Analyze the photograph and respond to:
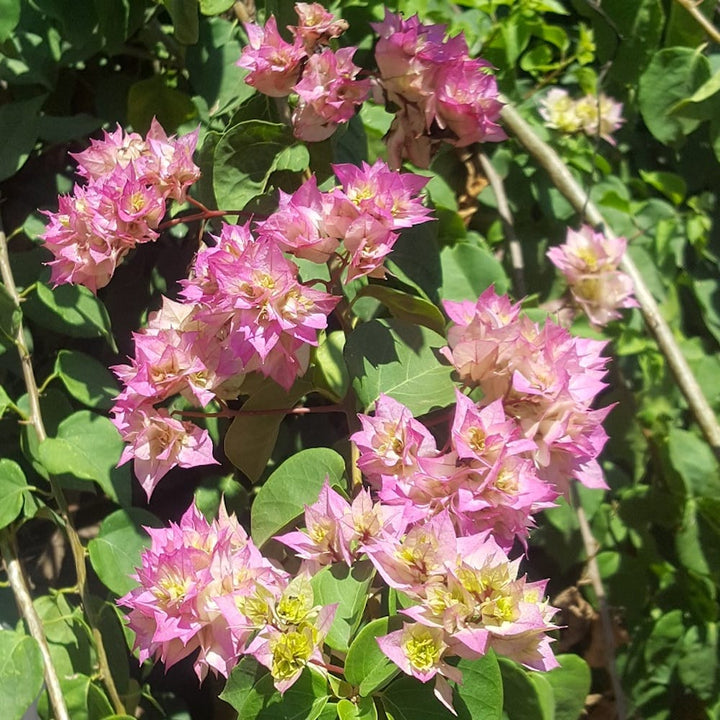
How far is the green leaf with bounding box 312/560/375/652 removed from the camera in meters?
0.62

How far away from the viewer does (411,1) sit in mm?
1081

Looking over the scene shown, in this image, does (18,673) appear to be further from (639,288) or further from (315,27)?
(639,288)

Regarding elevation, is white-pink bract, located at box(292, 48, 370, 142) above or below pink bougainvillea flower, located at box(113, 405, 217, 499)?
above

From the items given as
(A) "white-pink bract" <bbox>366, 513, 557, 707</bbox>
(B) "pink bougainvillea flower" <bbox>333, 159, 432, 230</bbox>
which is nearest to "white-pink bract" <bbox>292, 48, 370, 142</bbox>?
(B) "pink bougainvillea flower" <bbox>333, 159, 432, 230</bbox>

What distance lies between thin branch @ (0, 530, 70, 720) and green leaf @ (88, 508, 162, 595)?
0.29 ft

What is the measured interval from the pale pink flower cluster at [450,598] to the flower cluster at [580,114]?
32.2 inches

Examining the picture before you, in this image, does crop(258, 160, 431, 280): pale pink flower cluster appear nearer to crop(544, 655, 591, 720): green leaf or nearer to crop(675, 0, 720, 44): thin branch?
crop(544, 655, 591, 720): green leaf

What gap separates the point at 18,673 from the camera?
768 mm

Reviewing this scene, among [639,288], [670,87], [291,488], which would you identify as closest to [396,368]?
[291,488]

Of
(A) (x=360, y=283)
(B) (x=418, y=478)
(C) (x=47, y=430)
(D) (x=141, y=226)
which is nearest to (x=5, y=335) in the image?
(C) (x=47, y=430)

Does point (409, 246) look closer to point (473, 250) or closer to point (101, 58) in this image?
point (473, 250)

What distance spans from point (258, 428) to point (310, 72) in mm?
337

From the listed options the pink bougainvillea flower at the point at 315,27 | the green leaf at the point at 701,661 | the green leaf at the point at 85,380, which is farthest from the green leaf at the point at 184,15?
the green leaf at the point at 701,661

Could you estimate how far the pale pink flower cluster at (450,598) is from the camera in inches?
21.7
